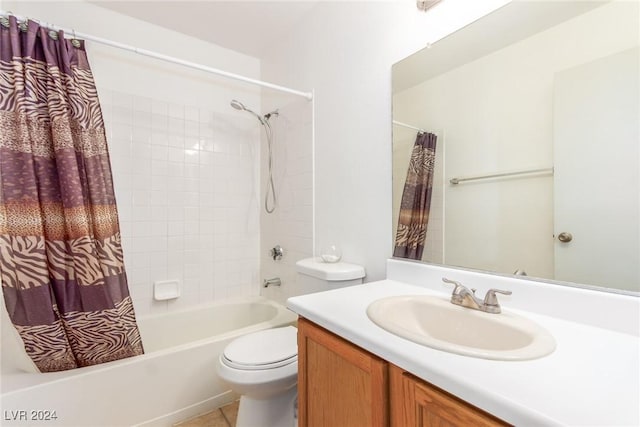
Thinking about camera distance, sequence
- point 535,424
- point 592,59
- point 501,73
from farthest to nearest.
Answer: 1. point 501,73
2. point 592,59
3. point 535,424

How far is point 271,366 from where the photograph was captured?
1230 millimetres

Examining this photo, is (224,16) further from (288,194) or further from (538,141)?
(538,141)

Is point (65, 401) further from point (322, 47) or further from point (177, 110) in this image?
point (322, 47)

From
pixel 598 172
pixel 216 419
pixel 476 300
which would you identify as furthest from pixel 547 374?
pixel 216 419

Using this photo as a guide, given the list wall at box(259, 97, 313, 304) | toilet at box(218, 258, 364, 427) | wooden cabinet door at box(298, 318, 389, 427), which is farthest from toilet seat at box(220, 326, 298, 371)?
wall at box(259, 97, 313, 304)

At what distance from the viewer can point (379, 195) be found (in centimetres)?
144

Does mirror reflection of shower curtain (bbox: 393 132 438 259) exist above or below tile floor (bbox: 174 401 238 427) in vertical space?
above

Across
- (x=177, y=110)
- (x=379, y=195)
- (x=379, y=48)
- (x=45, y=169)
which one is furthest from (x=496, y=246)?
(x=177, y=110)

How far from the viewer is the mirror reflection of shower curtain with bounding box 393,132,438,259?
4.09 ft

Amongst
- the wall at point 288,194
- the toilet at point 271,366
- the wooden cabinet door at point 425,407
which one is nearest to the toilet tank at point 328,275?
the toilet at point 271,366

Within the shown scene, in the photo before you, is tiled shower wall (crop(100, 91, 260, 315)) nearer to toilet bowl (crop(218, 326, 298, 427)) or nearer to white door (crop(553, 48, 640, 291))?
toilet bowl (crop(218, 326, 298, 427))

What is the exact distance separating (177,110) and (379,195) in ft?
5.41

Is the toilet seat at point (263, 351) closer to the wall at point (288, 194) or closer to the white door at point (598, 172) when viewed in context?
the wall at point (288, 194)

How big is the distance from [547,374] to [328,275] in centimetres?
95
